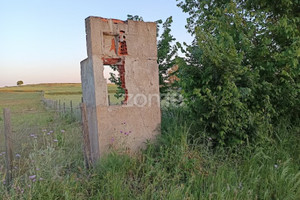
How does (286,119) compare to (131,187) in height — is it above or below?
above

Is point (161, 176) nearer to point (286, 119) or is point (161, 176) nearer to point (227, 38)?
point (227, 38)

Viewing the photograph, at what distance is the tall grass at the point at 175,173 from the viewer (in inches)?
104

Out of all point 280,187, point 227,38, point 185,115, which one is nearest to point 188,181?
point 280,187

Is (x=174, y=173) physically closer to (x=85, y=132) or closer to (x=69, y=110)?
(x=85, y=132)

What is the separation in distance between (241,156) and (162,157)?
139 cm

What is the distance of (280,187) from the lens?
297 centimetres

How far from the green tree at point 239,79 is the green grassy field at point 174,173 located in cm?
37

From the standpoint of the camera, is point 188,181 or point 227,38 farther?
point 227,38

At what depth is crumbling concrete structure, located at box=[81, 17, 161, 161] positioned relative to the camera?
345cm

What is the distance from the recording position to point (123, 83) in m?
3.72

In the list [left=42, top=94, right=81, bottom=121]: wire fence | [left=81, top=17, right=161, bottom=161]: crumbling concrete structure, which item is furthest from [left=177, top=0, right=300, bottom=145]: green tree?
[left=42, top=94, right=81, bottom=121]: wire fence

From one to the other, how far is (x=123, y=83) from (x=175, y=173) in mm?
1729

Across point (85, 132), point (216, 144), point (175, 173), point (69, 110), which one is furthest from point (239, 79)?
point (69, 110)

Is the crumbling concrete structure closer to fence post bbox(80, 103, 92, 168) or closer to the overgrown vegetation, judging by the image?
fence post bbox(80, 103, 92, 168)
